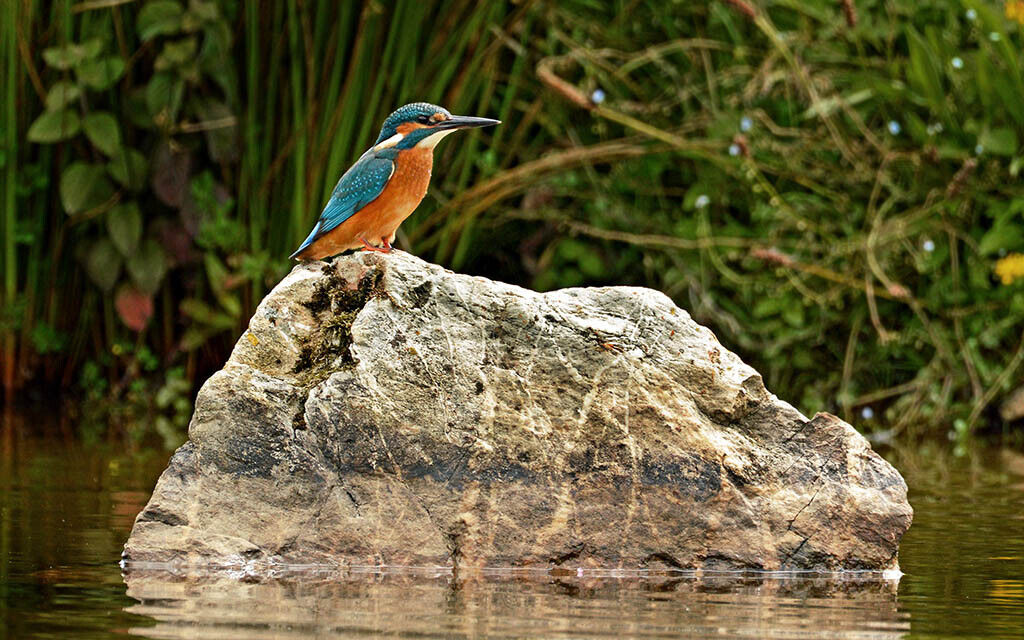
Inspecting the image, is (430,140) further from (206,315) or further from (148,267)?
(148,267)

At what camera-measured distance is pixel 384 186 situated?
4824 mm

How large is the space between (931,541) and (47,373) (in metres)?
5.87

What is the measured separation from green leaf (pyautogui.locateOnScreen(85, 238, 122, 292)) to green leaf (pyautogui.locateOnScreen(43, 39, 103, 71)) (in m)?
1.02

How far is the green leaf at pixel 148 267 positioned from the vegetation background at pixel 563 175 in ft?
0.04

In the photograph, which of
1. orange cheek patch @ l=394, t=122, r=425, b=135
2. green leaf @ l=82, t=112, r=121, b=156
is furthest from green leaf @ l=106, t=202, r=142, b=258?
orange cheek patch @ l=394, t=122, r=425, b=135

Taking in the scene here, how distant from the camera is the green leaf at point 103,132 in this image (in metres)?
8.53

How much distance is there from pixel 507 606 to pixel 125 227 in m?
5.75

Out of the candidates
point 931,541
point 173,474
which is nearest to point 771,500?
point 931,541

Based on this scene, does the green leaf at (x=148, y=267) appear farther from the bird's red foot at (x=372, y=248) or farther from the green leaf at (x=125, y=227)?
the bird's red foot at (x=372, y=248)

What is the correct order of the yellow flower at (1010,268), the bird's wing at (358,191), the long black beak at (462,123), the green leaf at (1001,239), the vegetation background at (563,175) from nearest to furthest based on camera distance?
the long black beak at (462,123) < the bird's wing at (358,191) < the yellow flower at (1010,268) < the green leaf at (1001,239) < the vegetation background at (563,175)

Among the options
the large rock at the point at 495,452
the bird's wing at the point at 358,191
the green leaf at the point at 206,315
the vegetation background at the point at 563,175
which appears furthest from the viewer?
the green leaf at the point at 206,315

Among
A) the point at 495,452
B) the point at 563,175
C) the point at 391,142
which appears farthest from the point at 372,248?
the point at 563,175

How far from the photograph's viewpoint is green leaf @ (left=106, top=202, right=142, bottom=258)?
8.70 meters

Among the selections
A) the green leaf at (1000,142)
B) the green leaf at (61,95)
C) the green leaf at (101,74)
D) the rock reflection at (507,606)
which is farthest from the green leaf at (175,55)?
the rock reflection at (507,606)
